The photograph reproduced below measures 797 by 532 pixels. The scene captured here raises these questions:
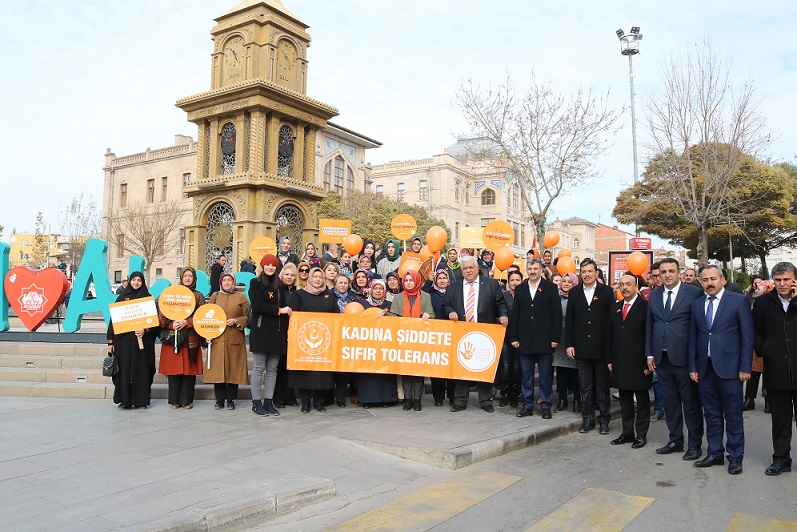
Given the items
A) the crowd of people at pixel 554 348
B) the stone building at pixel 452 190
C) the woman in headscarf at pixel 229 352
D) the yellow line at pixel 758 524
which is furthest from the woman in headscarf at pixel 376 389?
the stone building at pixel 452 190

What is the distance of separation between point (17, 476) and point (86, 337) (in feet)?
20.0

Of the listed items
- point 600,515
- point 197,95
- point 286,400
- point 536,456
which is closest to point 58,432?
point 286,400

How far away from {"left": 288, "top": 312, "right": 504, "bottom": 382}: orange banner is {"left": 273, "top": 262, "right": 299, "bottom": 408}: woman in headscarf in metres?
0.66

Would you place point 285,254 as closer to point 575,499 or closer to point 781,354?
point 575,499

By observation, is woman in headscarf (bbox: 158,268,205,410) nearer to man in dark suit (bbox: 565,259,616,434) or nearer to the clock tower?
the clock tower

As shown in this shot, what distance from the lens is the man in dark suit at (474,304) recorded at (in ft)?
28.4

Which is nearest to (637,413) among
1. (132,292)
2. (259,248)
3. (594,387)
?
(594,387)

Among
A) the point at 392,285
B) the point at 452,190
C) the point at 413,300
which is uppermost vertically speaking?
the point at 452,190

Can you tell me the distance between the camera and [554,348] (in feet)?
27.7

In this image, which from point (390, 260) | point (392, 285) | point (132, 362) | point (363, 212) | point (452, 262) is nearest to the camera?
point (132, 362)

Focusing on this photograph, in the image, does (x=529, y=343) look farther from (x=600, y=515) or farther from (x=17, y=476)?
(x=17, y=476)

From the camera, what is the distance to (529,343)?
8203 mm

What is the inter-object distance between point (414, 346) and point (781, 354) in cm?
452

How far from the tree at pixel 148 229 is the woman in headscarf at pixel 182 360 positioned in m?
34.0
